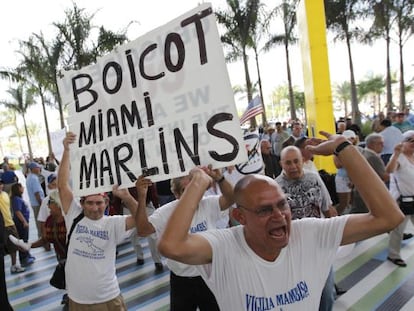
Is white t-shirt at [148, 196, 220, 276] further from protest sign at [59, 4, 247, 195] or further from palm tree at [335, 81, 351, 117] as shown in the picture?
palm tree at [335, 81, 351, 117]

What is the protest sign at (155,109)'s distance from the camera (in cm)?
180

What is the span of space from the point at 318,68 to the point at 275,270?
7.47 metres

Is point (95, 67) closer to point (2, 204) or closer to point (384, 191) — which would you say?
point (384, 191)

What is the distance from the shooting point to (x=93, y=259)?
2.80m

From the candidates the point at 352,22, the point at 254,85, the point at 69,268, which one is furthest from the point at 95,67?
the point at 254,85

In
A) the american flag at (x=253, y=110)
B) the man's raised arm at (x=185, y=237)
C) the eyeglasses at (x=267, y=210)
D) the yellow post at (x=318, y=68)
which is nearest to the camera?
the man's raised arm at (x=185, y=237)

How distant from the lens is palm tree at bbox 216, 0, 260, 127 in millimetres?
19422

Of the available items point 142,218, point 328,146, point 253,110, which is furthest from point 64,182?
point 253,110

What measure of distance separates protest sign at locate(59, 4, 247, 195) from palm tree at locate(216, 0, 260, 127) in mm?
17143

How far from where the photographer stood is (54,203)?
4332mm

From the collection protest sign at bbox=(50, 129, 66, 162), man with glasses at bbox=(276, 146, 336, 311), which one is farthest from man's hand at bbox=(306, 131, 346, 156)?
protest sign at bbox=(50, 129, 66, 162)

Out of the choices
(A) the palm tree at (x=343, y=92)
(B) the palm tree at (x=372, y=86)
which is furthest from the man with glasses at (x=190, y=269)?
(A) the palm tree at (x=343, y=92)

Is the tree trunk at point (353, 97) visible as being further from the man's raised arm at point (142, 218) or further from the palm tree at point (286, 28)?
the man's raised arm at point (142, 218)

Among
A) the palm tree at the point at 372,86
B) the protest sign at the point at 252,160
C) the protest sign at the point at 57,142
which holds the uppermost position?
the palm tree at the point at 372,86
